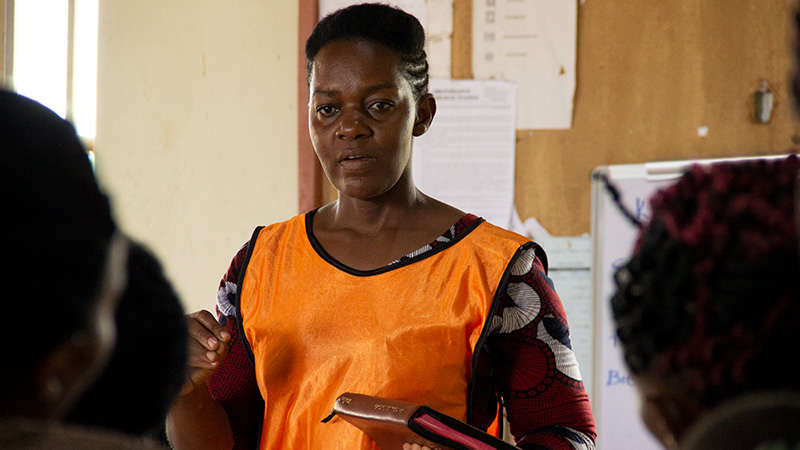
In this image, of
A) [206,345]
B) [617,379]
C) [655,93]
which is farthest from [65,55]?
[617,379]

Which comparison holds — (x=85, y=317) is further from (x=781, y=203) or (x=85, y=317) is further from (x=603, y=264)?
(x=603, y=264)

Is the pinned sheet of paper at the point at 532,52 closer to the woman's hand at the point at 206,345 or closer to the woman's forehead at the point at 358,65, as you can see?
the woman's forehead at the point at 358,65

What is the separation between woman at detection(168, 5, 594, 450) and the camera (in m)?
1.05

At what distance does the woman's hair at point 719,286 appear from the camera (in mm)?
343

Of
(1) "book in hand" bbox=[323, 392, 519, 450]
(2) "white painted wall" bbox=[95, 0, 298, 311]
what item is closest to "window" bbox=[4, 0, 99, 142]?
(2) "white painted wall" bbox=[95, 0, 298, 311]

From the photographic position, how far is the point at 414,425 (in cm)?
88

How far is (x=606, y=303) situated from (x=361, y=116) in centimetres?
85

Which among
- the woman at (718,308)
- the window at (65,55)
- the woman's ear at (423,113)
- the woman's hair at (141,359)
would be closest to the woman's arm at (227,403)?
the woman's ear at (423,113)

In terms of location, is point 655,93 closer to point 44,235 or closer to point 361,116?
point 361,116

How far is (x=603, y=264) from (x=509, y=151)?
34 cm

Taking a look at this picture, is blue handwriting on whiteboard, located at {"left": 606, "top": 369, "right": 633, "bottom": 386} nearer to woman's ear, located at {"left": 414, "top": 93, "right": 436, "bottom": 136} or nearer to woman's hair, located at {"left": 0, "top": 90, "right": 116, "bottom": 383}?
woman's ear, located at {"left": 414, "top": 93, "right": 436, "bottom": 136}

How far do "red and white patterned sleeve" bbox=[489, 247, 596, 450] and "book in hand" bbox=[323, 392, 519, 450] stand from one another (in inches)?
6.2

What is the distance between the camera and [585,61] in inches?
67.2

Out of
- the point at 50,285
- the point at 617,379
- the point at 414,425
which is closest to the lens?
the point at 50,285
